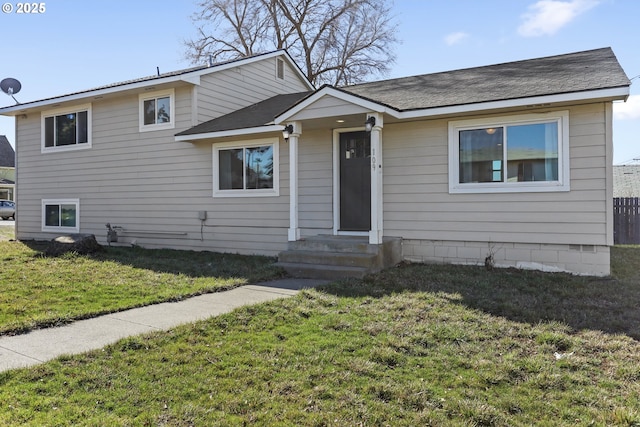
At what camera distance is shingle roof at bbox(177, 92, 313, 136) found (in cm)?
987

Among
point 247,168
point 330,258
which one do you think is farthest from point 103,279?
point 247,168

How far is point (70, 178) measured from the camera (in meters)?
12.9

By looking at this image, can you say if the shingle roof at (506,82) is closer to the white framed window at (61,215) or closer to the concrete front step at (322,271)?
the concrete front step at (322,271)

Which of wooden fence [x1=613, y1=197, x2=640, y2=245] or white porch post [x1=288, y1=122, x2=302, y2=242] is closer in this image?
white porch post [x1=288, y1=122, x2=302, y2=242]

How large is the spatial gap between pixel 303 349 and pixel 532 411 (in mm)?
1827

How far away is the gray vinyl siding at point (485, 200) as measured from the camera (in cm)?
704

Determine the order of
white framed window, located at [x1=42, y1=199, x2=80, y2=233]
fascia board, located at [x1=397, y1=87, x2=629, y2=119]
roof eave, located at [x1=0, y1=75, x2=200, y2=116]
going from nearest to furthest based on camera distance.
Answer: fascia board, located at [x1=397, y1=87, x2=629, y2=119] < roof eave, located at [x1=0, y1=75, x2=200, y2=116] < white framed window, located at [x1=42, y1=199, x2=80, y2=233]

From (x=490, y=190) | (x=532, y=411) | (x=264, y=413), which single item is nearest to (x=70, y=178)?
(x=490, y=190)

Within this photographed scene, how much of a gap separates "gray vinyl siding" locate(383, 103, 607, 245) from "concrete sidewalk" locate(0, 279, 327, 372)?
10.1 feet

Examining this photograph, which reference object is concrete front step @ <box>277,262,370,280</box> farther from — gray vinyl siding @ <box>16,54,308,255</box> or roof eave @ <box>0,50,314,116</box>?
roof eave @ <box>0,50,314,116</box>

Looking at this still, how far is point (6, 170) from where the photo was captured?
34781 millimetres

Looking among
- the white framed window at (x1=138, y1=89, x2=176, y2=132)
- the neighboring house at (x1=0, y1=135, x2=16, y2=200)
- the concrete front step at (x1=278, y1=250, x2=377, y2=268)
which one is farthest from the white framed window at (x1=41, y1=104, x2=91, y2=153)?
the neighboring house at (x1=0, y1=135, x2=16, y2=200)

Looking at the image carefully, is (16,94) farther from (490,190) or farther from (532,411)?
(532,411)

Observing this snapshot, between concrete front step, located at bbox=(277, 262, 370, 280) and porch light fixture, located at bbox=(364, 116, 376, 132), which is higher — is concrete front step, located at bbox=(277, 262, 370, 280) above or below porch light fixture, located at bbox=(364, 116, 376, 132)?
below
